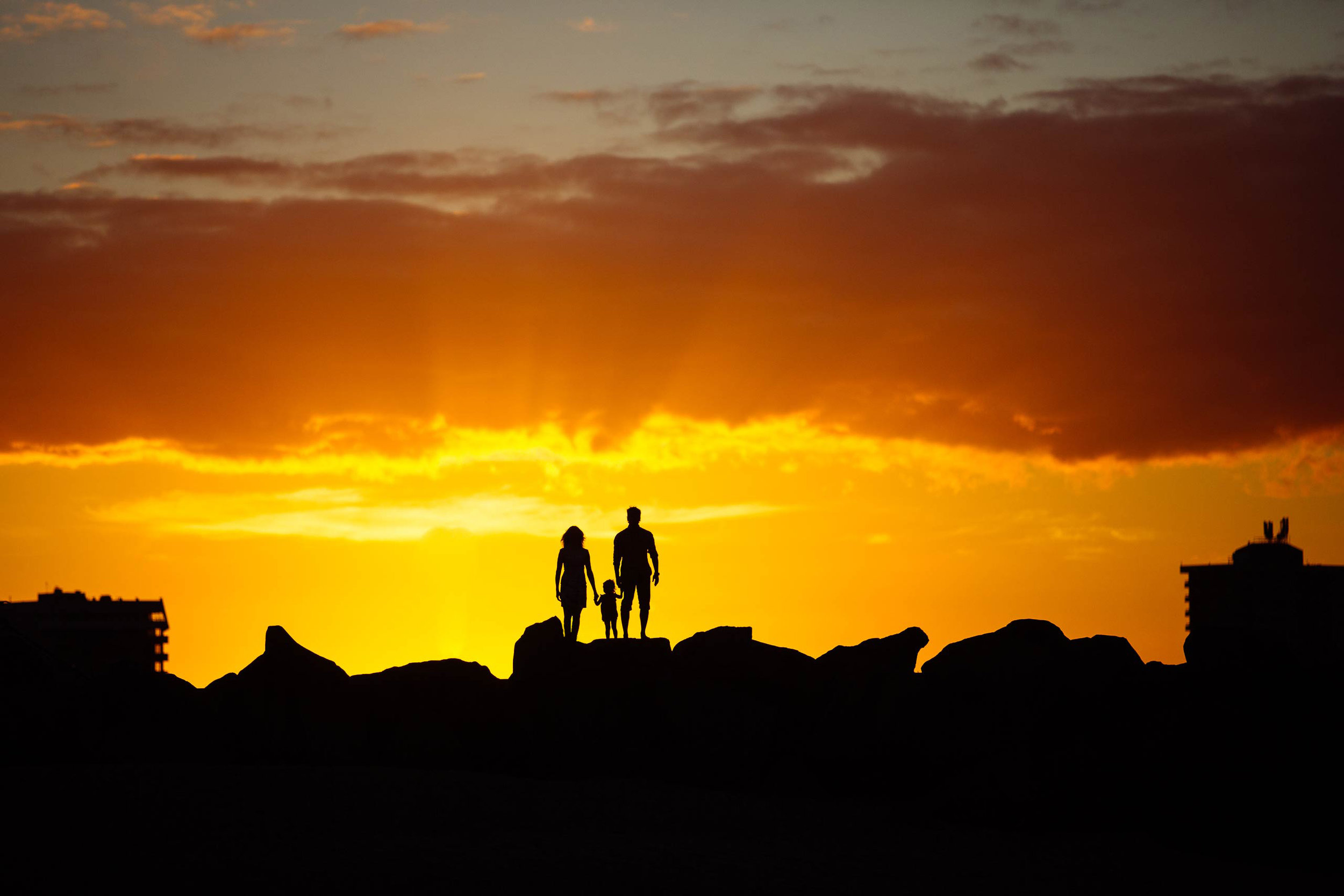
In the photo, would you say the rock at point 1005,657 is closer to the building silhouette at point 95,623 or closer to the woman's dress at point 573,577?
the woman's dress at point 573,577

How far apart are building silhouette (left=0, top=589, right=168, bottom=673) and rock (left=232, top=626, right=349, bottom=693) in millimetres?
131794

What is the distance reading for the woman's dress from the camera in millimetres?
30719

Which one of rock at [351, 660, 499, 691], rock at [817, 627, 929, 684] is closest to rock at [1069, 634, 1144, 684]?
rock at [817, 627, 929, 684]

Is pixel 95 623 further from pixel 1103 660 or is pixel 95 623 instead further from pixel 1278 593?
pixel 1103 660

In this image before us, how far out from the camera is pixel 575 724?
2998cm

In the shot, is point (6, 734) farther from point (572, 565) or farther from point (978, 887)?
point (978, 887)

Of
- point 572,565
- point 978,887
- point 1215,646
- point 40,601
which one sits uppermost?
point 40,601

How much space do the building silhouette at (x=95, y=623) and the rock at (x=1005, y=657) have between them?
136m

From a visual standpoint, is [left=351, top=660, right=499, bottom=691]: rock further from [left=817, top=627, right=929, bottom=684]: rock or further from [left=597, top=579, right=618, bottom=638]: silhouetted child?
[left=817, top=627, right=929, bottom=684]: rock

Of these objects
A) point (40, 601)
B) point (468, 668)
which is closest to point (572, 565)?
Result: point (468, 668)

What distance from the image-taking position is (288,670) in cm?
2812

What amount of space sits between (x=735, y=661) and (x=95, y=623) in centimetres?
17646

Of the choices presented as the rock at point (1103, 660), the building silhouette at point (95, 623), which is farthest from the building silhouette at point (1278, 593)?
the rock at point (1103, 660)

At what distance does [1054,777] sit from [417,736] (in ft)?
40.4
